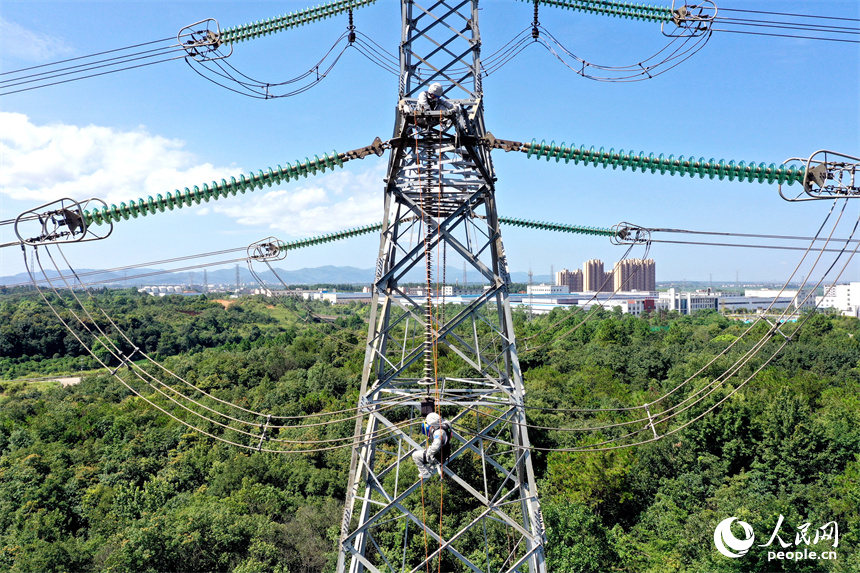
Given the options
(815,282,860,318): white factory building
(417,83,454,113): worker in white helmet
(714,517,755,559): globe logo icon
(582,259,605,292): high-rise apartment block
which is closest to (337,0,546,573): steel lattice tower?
(417,83,454,113): worker in white helmet

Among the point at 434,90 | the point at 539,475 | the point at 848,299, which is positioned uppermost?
the point at 434,90

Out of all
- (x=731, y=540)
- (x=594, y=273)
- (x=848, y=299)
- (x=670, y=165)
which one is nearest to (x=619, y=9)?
(x=670, y=165)

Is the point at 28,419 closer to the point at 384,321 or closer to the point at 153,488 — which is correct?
the point at 153,488

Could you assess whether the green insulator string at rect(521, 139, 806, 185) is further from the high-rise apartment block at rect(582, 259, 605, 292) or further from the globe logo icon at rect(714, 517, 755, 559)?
the high-rise apartment block at rect(582, 259, 605, 292)

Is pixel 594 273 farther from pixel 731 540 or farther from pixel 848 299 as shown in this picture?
pixel 731 540

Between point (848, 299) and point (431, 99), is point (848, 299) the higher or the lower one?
the lower one

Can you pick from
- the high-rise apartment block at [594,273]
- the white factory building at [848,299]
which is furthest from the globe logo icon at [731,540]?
the high-rise apartment block at [594,273]
